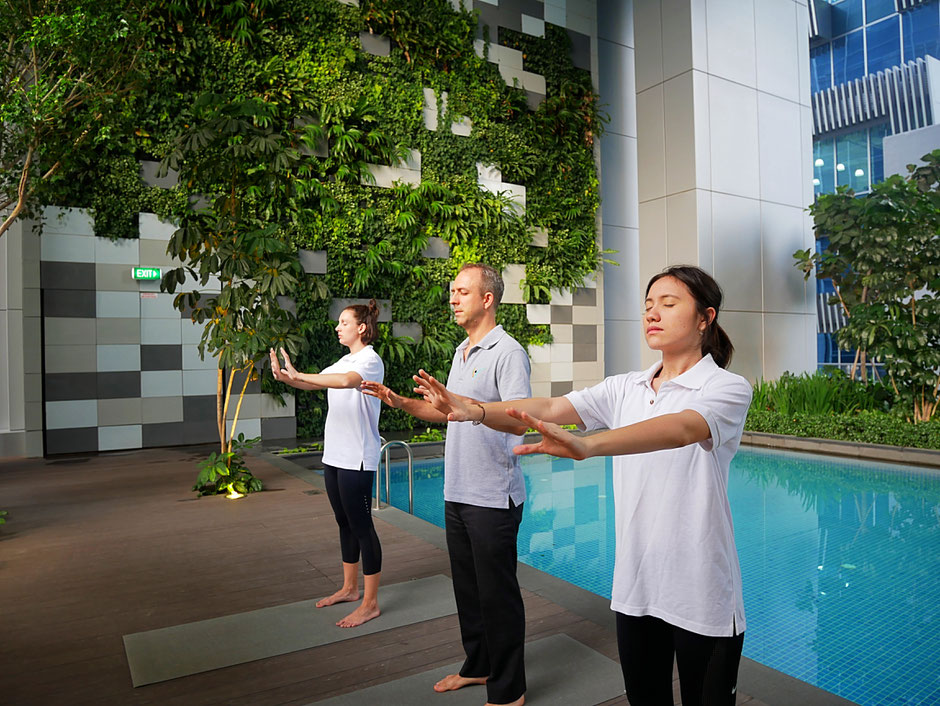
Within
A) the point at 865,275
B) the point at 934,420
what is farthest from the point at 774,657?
the point at 865,275

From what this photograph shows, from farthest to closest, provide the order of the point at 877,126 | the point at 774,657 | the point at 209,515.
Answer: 1. the point at 877,126
2. the point at 209,515
3. the point at 774,657

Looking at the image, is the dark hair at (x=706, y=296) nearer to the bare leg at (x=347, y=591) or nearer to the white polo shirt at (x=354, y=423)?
the white polo shirt at (x=354, y=423)

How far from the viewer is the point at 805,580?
3961 mm

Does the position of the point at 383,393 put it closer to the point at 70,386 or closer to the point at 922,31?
the point at 70,386

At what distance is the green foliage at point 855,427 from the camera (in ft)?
23.5

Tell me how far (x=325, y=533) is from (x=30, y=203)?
5826 millimetres

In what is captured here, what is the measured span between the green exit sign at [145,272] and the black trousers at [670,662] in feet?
27.4

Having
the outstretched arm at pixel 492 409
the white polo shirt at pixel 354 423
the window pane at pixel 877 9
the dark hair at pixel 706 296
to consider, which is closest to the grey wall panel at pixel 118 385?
the white polo shirt at pixel 354 423

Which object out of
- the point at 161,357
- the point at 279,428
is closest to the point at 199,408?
the point at 161,357

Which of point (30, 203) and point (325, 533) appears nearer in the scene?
point (325, 533)

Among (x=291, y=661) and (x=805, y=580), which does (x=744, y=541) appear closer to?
(x=805, y=580)

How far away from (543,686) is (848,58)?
2569 cm

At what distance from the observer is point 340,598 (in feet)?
10.4

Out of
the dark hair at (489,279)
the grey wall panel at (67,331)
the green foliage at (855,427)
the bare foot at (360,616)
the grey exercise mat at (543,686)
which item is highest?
the grey wall panel at (67,331)
